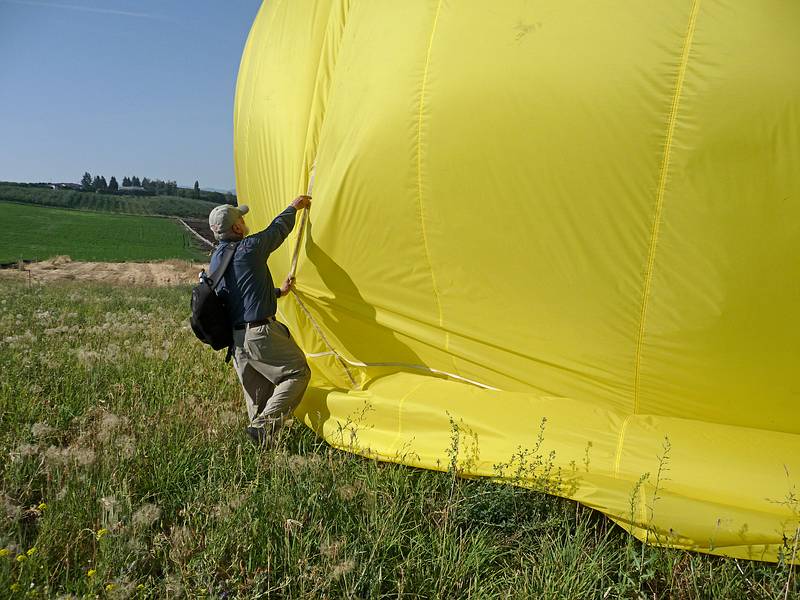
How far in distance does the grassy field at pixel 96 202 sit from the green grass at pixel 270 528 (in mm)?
83314

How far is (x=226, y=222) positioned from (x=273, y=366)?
1148 millimetres

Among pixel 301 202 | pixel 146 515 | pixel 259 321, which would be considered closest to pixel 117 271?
pixel 301 202

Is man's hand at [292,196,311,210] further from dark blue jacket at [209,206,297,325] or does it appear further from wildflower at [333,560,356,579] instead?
wildflower at [333,560,356,579]

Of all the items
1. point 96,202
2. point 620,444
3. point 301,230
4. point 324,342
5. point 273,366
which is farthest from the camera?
point 96,202

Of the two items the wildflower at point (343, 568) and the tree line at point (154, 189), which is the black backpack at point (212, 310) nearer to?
the wildflower at point (343, 568)

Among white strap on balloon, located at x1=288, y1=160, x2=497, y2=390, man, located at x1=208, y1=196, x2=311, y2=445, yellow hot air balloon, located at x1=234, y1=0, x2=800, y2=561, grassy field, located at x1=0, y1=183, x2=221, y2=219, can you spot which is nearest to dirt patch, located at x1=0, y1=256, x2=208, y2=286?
white strap on balloon, located at x1=288, y1=160, x2=497, y2=390

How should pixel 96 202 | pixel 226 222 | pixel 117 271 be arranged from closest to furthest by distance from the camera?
pixel 226 222 < pixel 117 271 < pixel 96 202

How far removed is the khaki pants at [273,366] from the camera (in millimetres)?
4762

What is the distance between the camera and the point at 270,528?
3232 millimetres

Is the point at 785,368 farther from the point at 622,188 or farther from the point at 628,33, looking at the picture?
the point at 628,33

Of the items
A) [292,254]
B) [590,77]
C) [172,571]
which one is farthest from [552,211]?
[172,571]

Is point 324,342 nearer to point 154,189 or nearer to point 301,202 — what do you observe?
point 301,202

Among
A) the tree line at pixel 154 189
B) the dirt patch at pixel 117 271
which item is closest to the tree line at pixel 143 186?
the tree line at pixel 154 189

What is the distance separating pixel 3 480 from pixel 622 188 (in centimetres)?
387
